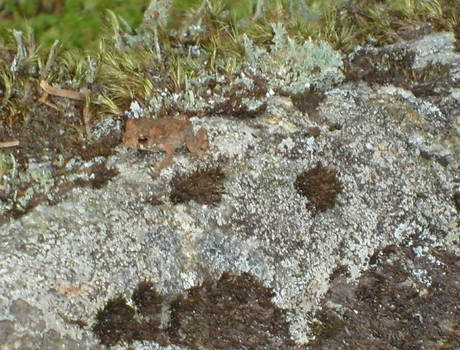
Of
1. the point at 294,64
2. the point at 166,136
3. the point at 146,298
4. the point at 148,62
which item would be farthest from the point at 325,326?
the point at 148,62

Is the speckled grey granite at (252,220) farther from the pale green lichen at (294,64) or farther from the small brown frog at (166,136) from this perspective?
the pale green lichen at (294,64)

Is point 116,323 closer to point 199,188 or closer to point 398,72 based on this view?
point 199,188

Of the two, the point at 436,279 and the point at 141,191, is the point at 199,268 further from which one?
the point at 436,279

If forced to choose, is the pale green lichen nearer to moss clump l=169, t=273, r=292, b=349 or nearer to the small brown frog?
the small brown frog

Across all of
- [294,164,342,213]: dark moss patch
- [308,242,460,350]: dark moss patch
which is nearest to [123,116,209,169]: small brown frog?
[294,164,342,213]: dark moss patch

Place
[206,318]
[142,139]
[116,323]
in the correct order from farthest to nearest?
[142,139] → [206,318] → [116,323]
